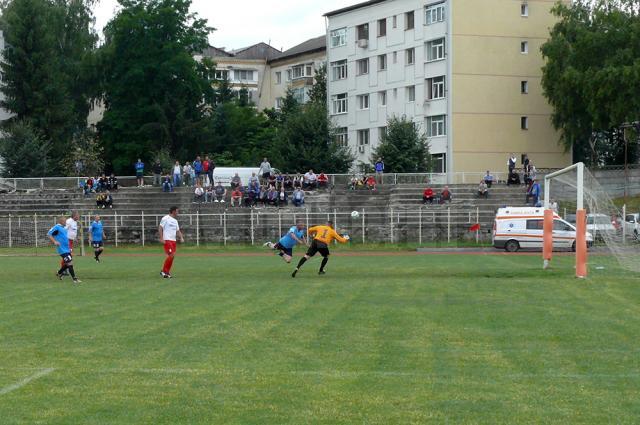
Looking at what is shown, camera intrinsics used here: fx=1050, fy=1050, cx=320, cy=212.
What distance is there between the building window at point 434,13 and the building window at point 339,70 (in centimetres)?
1096

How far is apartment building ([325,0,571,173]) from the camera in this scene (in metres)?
75.5

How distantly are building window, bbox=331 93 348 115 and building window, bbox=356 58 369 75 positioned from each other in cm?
266

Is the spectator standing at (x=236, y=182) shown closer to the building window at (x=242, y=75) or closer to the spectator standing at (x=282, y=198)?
the spectator standing at (x=282, y=198)

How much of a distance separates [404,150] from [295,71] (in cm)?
4267

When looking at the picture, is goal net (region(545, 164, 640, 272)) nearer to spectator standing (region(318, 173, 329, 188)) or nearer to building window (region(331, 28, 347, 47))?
spectator standing (region(318, 173, 329, 188))

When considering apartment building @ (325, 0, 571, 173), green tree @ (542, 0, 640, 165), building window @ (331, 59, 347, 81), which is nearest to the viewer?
green tree @ (542, 0, 640, 165)

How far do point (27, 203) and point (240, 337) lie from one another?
47230mm

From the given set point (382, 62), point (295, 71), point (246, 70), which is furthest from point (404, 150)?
point (246, 70)

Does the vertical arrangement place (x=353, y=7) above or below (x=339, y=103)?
above

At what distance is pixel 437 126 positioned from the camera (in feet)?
254

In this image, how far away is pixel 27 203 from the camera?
59.6 meters

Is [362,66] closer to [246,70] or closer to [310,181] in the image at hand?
[310,181]

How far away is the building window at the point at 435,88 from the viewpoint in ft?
252

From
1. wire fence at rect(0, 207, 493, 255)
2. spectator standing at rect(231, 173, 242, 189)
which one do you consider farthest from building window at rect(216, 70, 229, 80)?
wire fence at rect(0, 207, 493, 255)
